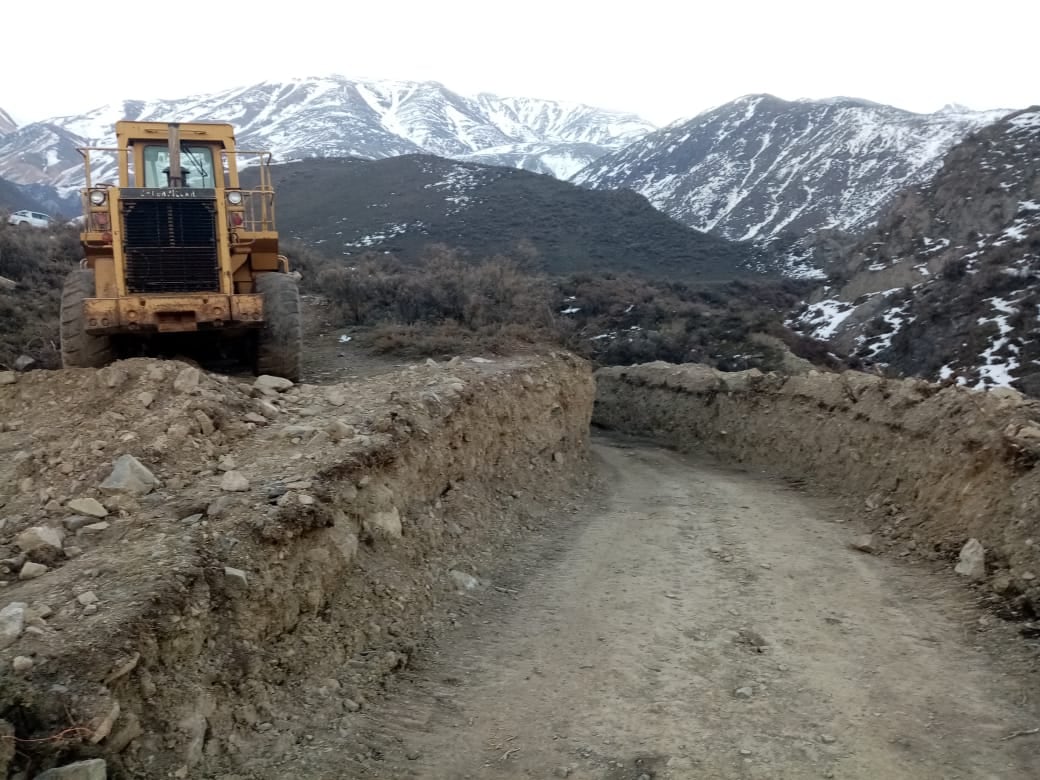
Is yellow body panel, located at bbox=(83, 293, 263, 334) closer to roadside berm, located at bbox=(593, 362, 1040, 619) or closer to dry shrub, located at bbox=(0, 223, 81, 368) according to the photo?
dry shrub, located at bbox=(0, 223, 81, 368)

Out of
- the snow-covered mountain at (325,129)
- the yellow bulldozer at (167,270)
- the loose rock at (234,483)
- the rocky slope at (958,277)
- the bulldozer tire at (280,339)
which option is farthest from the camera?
the snow-covered mountain at (325,129)

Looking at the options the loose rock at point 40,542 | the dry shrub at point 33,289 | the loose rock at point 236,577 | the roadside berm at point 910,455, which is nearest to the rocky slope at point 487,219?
the dry shrub at point 33,289

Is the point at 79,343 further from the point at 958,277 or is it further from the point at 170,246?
the point at 958,277

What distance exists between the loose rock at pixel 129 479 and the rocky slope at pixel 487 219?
154 feet

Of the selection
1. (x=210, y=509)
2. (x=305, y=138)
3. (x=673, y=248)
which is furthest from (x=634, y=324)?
(x=305, y=138)

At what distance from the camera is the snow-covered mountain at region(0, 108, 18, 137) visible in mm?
120938

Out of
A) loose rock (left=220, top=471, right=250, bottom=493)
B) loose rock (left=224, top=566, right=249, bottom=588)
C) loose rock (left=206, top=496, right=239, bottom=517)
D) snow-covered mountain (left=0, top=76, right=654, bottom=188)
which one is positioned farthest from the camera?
snow-covered mountain (left=0, top=76, right=654, bottom=188)

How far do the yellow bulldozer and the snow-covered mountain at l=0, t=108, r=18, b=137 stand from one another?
445ft

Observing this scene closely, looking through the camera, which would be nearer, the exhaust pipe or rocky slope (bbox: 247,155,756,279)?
the exhaust pipe

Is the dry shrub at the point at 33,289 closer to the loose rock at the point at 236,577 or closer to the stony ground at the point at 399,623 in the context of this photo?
the stony ground at the point at 399,623

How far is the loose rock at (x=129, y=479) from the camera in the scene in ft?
17.7

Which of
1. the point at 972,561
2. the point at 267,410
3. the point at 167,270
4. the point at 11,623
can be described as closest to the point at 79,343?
the point at 167,270

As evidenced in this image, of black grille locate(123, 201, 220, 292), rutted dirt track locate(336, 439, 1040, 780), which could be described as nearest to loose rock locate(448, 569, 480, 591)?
rutted dirt track locate(336, 439, 1040, 780)

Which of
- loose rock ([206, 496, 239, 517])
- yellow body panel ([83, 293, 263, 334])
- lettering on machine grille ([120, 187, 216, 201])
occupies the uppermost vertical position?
lettering on machine grille ([120, 187, 216, 201])
